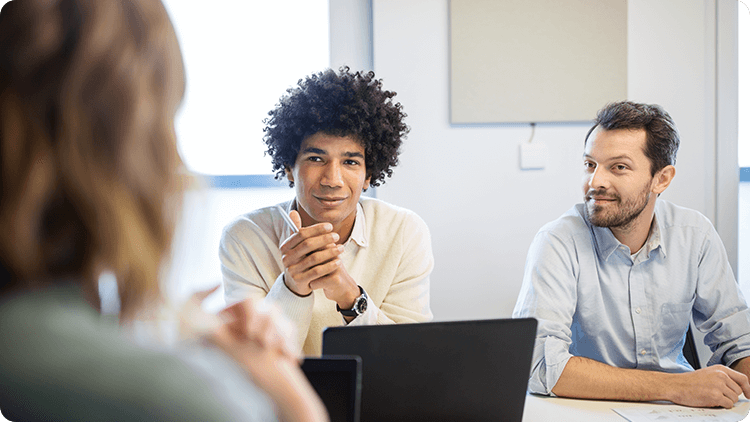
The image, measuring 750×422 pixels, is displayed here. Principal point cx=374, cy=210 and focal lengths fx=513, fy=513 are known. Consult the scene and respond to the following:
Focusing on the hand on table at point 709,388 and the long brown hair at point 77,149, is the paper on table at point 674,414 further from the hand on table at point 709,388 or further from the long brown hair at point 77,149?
the long brown hair at point 77,149

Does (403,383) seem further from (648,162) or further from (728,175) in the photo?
(728,175)

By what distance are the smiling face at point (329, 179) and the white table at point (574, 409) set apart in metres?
0.82

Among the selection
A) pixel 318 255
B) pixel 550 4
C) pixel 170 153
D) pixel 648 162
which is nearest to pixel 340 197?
pixel 318 255

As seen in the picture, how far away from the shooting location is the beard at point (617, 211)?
1.79m

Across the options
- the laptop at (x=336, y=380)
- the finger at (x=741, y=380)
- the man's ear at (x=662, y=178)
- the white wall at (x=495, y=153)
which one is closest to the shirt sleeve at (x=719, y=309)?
the man's ear at (x=662, y=178)

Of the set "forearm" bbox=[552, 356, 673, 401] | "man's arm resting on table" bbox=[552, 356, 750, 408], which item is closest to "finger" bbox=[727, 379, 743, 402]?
"man's arm resting on table" bbox=[552, 356, 750, 408]

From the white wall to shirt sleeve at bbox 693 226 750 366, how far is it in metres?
0.94

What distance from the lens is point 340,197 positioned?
5.63ft

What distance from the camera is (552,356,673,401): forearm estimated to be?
133cm

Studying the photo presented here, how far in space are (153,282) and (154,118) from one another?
0.50 ft

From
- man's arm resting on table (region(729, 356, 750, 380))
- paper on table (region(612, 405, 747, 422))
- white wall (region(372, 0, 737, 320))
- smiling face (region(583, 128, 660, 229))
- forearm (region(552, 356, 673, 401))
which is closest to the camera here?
paper on table (region(612, 405, 747, 422))

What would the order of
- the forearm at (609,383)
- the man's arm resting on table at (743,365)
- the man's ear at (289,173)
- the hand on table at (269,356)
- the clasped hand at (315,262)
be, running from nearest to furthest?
the hand on table at (269,356)
the forearm at (609,383)
the clasped hand at (315,262)
the man's arm resting on table at (743,365)
the man's ear at (289,173)

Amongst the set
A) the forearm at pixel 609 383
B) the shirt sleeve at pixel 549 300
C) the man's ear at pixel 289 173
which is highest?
the man's ear at pixel 289 173

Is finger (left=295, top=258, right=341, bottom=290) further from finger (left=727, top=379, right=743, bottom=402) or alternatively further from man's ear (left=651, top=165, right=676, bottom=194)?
man's ear (left=651, top=165, right=676, bottom=194)
